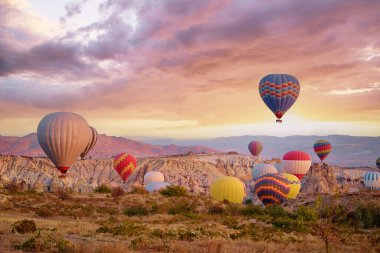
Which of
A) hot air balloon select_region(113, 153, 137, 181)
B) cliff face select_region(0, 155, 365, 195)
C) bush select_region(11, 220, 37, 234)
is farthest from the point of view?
cliff face select_region(0, 155, 365, 195)

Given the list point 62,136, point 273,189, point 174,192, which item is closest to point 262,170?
point 273,189

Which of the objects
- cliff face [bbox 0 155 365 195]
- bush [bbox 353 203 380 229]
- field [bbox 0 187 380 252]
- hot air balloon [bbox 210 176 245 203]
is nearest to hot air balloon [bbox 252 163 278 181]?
cliff face [bbox 0 155 365 195]

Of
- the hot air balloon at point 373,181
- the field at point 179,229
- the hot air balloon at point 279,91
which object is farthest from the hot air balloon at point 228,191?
the hot air balloon at point 373,181

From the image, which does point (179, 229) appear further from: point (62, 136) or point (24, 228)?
point (62, 136)

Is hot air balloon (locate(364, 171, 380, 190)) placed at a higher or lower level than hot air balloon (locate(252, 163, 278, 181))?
lower

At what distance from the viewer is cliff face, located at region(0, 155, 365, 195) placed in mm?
109000

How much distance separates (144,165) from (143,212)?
316 ft

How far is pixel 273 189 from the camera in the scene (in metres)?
47.2

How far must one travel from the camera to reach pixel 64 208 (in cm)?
3198

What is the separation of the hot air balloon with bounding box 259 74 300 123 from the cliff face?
44903 millimetres

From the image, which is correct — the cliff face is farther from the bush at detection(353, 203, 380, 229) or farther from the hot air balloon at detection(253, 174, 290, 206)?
the bush at detection(353, 203, 380, 229)

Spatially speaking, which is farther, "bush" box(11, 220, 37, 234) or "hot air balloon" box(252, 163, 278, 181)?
"hot air balloon" box(252, 163, 278, 181)

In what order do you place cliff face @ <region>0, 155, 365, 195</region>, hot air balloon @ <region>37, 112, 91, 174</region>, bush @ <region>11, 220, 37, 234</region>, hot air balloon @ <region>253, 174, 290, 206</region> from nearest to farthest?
bush @ <region>11, 220, 37, 234</region>, hot air balloon @ <region>253, 174, 290, 206</region>, hot air balloon @ <region>37, 112, 91, 174</region>, cliff face @ <region>0, 155, 365, 195</region>

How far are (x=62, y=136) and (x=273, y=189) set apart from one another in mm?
28639
